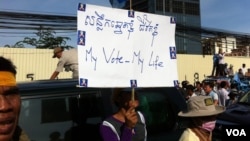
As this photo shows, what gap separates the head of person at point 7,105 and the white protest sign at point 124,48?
3.50ft

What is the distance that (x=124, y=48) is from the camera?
2943 mm

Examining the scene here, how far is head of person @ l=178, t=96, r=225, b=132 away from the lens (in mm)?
2986

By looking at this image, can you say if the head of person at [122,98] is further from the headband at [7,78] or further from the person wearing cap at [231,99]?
the person wearing cap at [231,99]

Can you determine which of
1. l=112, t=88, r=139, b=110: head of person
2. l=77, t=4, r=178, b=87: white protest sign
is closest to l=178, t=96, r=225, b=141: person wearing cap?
l=77, t=4, r=178, b=87: white protest sign

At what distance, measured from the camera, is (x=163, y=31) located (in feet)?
10.6

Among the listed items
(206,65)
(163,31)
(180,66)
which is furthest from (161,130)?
(206,65)

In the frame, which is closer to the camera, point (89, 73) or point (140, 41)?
point (89, 73)

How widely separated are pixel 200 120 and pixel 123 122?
1.95ft

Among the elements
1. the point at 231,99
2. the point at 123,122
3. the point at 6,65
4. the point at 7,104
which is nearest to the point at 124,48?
the point at 123,122

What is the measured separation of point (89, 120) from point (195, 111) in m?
0.88

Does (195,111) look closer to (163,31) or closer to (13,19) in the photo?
(163,31)

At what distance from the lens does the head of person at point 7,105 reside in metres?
1.47

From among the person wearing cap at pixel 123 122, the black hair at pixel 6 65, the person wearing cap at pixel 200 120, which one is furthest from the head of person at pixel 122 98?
the black hair at pixel 6 65

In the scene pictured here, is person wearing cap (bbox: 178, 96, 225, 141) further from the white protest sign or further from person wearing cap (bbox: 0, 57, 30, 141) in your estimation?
person wearing cap (bbox: 0, 57, 30, 141)
